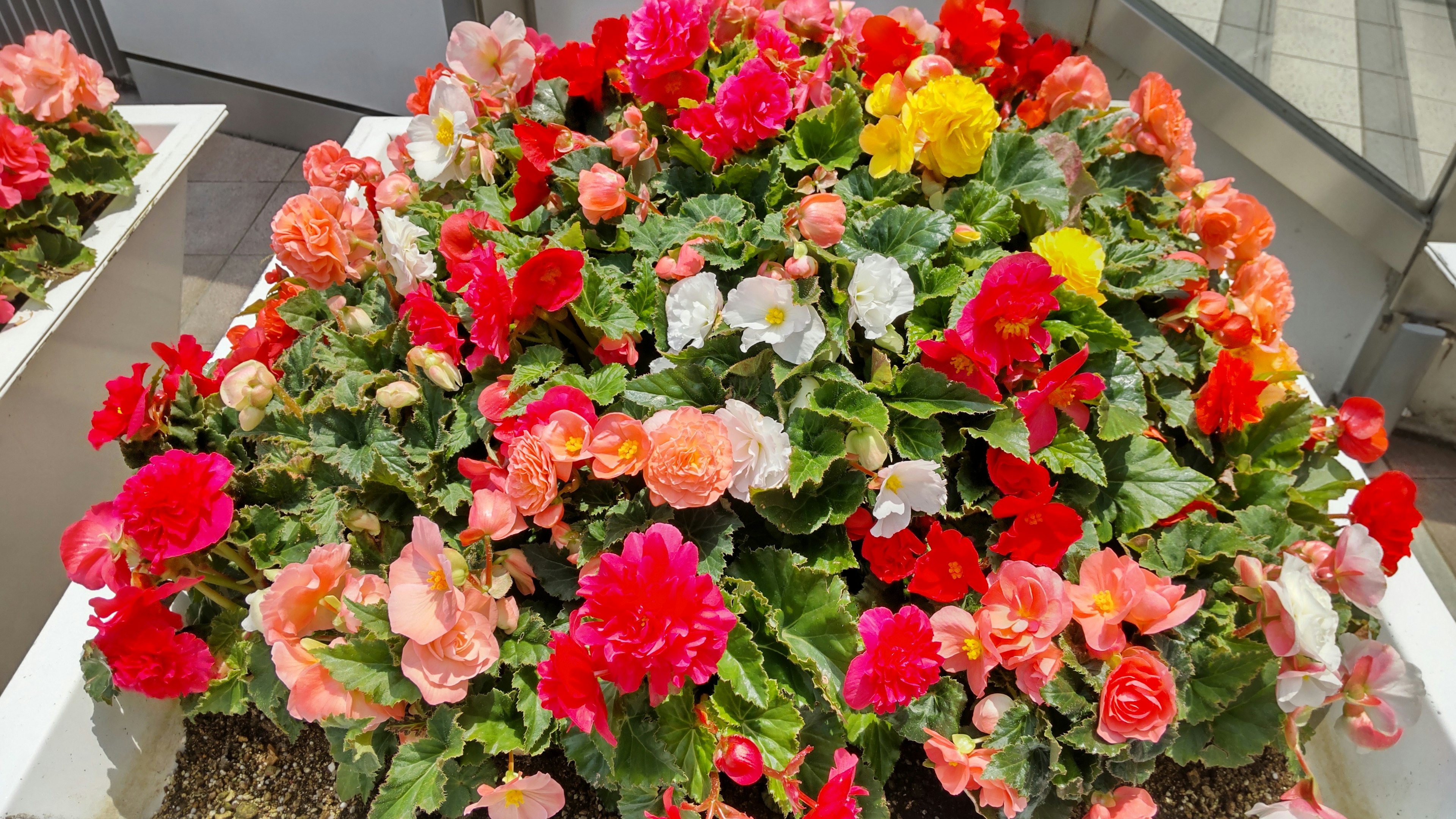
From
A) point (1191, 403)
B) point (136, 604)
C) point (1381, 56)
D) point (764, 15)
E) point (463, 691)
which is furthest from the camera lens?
point (1381, 56)

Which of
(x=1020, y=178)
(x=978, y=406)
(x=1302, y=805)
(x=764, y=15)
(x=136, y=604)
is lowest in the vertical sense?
(x=1302, y=805)

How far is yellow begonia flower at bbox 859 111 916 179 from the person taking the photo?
1307 mm

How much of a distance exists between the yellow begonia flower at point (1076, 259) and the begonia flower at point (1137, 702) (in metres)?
0.48

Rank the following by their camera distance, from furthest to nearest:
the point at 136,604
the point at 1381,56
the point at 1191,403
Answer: the point at 1381,56, the point at 1191,403, the point at 136,604

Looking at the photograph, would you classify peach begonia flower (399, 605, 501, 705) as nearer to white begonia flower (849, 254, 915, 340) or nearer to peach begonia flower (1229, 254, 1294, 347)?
white begonia flower (849, 254, 915, 340)

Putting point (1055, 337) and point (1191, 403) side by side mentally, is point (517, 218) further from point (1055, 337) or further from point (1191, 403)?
point (1191, 403)

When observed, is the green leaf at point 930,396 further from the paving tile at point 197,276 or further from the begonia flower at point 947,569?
the paving tile at point 197,276

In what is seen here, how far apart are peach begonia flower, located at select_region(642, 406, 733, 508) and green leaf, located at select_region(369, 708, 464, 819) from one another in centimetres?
41

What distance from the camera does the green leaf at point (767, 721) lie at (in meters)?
1.06

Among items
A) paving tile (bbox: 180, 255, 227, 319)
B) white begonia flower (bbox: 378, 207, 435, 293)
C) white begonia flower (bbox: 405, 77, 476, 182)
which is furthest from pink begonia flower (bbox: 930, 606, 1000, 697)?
paving tile (bbox: 180, 255, 227, 319)

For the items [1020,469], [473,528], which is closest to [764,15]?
[1020,469]

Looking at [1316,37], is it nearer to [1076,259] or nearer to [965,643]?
[1076,259]

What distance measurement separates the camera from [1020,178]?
1.39 metres

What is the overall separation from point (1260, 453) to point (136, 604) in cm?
159
